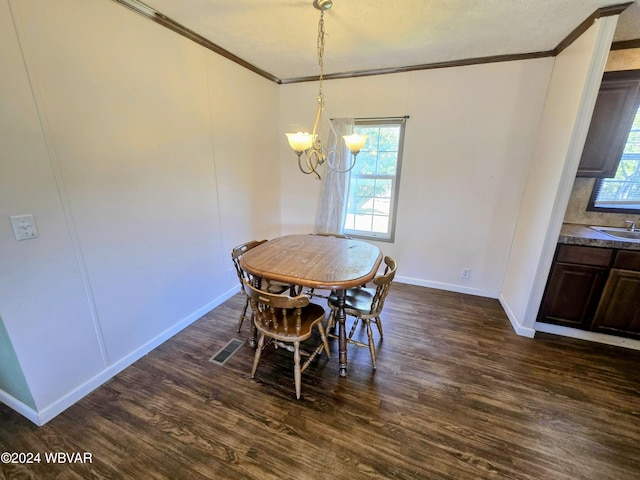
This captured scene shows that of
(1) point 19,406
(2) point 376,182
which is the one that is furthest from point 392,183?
(1) point 19,406

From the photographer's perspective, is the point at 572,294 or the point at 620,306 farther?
the point at 572,294

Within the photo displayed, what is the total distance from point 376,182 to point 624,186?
7.60 feet

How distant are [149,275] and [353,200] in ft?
7.96

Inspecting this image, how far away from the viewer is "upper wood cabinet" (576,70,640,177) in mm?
2121

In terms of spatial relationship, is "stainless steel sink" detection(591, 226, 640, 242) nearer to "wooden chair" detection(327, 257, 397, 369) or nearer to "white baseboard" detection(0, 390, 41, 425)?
"wooden chair" detection(327, 257, 397, 369)

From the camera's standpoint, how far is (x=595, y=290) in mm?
2193

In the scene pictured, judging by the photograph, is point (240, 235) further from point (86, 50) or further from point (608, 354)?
point (608, 354)

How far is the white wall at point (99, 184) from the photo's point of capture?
1354 millimetres

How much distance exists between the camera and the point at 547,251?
2.17 meters

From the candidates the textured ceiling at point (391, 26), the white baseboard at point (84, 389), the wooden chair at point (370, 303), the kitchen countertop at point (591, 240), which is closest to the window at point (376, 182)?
the textured ceiling at point (391, 26)

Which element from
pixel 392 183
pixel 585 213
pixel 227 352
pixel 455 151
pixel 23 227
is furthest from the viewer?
pixel 392 183

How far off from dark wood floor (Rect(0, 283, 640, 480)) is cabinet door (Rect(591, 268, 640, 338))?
185 millimetres

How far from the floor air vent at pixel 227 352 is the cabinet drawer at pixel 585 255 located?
2.84 metres

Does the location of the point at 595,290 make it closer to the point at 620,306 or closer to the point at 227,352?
the point at 620,306
